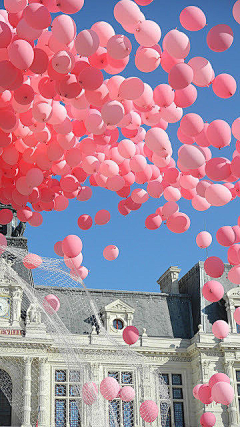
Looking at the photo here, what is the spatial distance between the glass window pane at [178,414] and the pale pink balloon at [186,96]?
24.1m

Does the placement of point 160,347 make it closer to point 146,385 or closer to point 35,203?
point 146,385

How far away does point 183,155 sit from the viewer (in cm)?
909

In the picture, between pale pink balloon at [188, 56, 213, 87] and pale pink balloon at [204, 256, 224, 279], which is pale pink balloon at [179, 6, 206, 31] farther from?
pale pink balloon at [204, 256, 224, 279]

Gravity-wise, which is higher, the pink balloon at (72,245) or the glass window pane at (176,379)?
the pink balloon at (72,245)

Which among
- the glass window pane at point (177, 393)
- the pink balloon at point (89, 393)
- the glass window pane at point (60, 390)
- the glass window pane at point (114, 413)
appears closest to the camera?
the pink balloon at point (89, 393)

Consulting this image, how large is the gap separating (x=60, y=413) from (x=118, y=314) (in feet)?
20.9

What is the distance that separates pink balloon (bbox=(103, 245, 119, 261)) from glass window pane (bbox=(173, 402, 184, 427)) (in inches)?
778

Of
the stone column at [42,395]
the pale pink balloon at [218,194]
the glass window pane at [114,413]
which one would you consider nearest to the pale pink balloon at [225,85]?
the pale pink balloon at [218,194]

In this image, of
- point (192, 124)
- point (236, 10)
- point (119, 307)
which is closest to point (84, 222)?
point (192, 124)

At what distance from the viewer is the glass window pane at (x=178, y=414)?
96.8ft

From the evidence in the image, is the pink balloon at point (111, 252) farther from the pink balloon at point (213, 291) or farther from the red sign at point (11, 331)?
the red sign at point (11, 331)

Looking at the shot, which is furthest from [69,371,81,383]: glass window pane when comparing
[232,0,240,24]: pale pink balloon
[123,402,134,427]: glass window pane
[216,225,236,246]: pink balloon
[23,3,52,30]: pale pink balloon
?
[232,0,240,24]: pale pink balloon

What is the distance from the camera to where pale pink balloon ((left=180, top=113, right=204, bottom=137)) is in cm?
891

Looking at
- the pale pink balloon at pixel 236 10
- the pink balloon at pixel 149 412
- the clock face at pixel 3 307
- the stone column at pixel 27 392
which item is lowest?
the pink balloon at pixel 149 412
